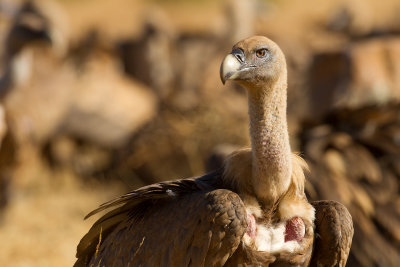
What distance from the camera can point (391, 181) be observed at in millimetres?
5828

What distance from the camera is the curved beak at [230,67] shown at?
125 inches

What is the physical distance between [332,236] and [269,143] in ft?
1.82

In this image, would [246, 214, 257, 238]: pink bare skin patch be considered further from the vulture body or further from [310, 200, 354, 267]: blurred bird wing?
[310, 200, 354, 267]: blurred bird wing

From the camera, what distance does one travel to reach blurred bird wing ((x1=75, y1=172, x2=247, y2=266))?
10.5 feet

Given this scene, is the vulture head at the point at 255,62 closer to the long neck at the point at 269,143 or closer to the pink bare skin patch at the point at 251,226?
the long neck at the point at 269,143

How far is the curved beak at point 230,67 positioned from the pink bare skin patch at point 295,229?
0.79 meters

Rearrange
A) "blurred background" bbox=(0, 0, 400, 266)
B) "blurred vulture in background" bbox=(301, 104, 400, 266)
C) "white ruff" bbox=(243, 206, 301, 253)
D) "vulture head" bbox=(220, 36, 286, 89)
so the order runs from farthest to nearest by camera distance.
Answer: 1. "blurred background" bbox=(0, 0, 400, 266)
2. "blurred vulture in background" bbox=(301, 104, 400, 266)
3. "white ruff" bbox=(243, 206, 301, 253)
4. "vulture head" bbox=(220, 36, 286, 89)

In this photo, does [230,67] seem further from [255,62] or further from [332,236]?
[332,236]

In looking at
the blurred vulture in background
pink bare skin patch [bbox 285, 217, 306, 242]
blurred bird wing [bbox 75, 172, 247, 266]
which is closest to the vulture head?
blurred bird wing [bbox 75, 172, 247, 266]

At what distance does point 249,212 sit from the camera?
11.2 feet

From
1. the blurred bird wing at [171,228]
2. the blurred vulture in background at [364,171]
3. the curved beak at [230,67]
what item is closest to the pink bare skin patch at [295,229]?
the blurred bird wing at [171,228]

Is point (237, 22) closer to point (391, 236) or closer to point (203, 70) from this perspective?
point (203, 70)

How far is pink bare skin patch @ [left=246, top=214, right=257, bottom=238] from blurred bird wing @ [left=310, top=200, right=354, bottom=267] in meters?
0.35

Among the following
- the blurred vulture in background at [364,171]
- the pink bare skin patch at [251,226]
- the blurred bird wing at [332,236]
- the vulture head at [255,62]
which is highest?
the vulture head at [255,62]
